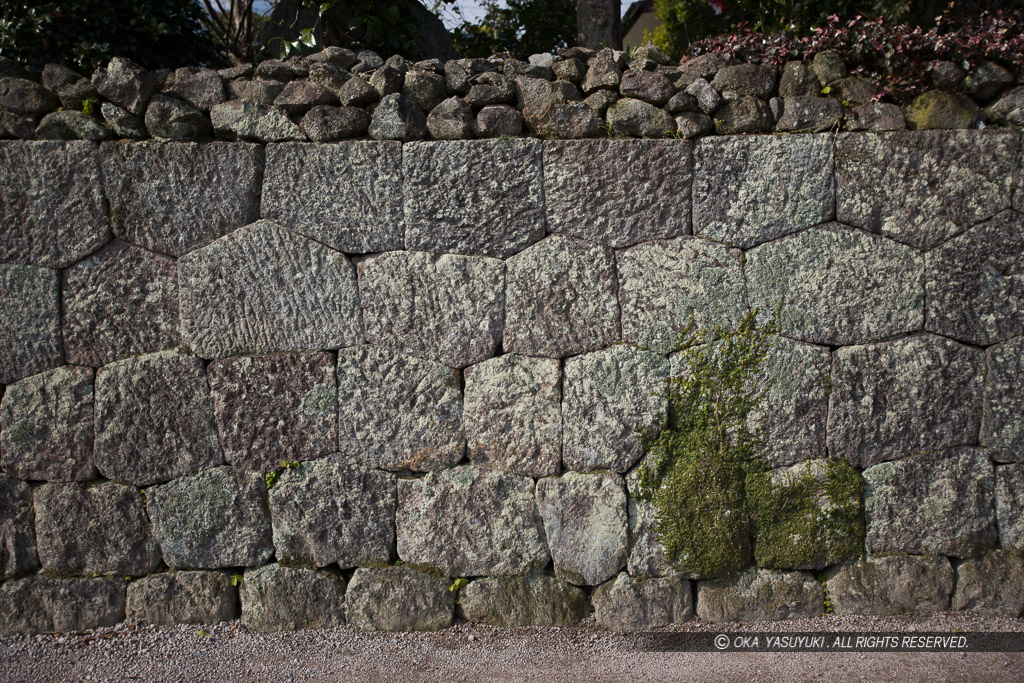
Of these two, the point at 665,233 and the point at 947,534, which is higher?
the point at 665,233

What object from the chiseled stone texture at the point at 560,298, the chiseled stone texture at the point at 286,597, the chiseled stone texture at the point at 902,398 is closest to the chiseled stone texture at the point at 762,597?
the chiseled stone texture at the point at 902,398

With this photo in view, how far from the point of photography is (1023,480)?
104 inches

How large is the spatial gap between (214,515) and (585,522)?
148 cm

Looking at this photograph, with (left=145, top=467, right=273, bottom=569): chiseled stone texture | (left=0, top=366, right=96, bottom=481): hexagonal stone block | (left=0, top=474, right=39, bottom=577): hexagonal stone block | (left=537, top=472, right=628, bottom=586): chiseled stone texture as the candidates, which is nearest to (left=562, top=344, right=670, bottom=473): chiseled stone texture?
(left=537, top=472, right=628, bottom=586): chiseled stone texture

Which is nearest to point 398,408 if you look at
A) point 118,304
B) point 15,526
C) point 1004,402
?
point 118,304

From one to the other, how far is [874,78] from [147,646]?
11.8ft

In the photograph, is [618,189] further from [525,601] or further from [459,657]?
[459,657]

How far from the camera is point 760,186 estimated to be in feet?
8.38

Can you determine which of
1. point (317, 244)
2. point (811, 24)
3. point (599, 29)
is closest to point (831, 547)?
point (317, 244)

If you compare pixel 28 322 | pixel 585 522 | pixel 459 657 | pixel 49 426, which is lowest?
pixel 459 657

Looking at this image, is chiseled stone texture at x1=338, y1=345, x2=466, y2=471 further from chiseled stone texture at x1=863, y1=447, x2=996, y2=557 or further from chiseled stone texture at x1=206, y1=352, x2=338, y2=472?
chiseled stone texture at x1=863, y1=447, x2=996, y2=557

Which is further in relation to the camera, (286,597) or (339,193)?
(286,597)

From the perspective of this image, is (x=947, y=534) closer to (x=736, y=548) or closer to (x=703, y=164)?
(x=736, y=548)

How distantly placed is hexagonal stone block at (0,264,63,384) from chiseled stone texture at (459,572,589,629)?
75.8 inches
